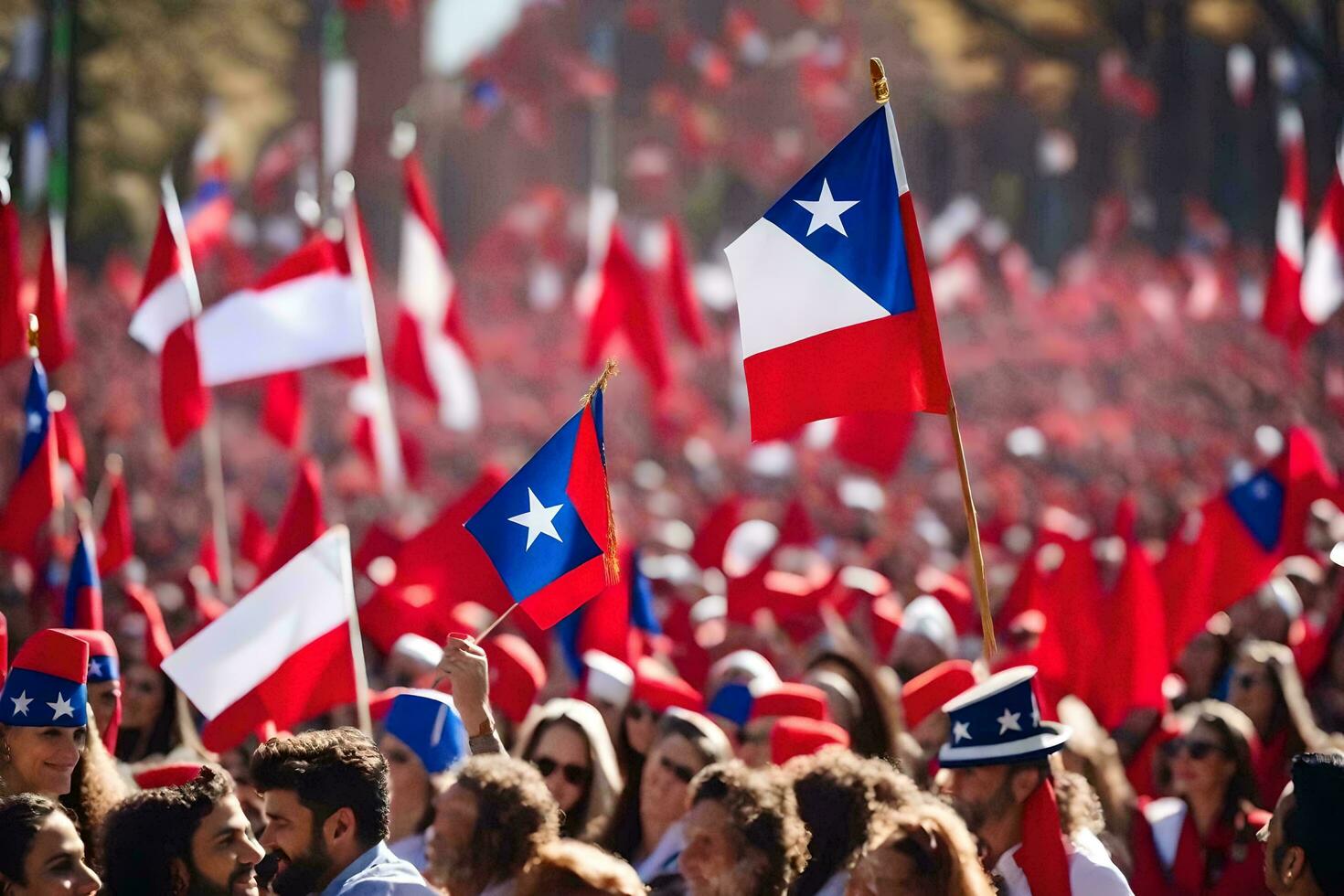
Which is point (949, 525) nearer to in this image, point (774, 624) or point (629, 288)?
point (629, 288)

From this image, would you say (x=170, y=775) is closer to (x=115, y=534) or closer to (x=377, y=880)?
(x=377, y=880)

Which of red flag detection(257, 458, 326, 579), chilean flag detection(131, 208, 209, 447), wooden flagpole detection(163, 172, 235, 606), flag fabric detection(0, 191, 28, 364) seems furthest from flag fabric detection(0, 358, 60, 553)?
flag fabric detection(0, 191, 28, 364)

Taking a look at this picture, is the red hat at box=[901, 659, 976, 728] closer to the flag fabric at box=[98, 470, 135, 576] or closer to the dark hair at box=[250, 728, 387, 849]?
the dark hair at box=[250, 728, 387, 849]

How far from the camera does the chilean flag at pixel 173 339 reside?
9.73 m

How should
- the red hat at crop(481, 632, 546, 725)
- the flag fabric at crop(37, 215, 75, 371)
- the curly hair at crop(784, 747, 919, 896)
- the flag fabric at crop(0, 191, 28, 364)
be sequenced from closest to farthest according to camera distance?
the curly hair at crop(784, 747, 919, 896), the red hat at crop(481, 632, 546, 725), the flag fabric at crop(0, 191, 28, 364), the flag fabric at crop(37, 215, 75, 371)

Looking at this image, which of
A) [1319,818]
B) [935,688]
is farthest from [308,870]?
[935,688]

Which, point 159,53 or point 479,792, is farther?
point 159,53

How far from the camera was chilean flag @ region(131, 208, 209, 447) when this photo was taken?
9734 millimetres

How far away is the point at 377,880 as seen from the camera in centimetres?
429

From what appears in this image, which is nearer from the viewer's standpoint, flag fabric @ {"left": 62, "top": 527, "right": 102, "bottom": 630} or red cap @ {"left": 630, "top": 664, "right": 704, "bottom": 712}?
flag fabric @ {"left": 62, "top": 527, "right": 102, "bottom": 630}

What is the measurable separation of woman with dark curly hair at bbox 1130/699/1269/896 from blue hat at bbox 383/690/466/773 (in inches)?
90.6

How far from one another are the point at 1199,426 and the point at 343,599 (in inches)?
779

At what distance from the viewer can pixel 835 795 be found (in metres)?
4.89

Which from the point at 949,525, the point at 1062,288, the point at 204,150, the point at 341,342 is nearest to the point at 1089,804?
the point at 341,342
